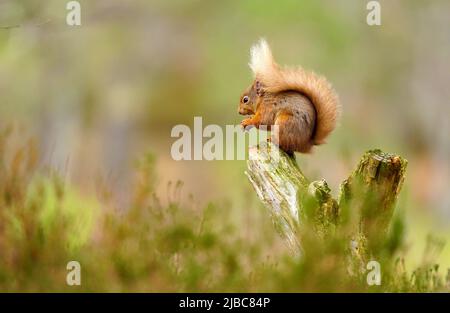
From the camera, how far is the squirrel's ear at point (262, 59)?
4.36 m

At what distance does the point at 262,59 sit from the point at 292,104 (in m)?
0.30

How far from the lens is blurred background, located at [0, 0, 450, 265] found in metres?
→ 15.9

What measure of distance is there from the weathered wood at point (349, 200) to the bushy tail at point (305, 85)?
675mm

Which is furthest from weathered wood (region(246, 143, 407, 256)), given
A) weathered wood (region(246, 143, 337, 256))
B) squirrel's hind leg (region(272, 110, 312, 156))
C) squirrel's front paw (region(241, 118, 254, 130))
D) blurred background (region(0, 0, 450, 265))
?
blurred background (region(0, 0, 450, 265))

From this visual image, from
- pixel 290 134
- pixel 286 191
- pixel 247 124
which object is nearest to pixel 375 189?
pixel 286 191

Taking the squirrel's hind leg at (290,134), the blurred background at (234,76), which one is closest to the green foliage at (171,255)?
the squirrel's hind leg at (290,134)

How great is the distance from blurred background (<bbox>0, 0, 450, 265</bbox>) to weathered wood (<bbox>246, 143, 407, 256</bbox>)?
33.7 feet

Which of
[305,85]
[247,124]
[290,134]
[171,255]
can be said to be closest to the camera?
[171,255]

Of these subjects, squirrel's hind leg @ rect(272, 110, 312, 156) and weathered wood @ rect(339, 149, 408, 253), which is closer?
weathered wood @ rect(339, 149, 408, 253)

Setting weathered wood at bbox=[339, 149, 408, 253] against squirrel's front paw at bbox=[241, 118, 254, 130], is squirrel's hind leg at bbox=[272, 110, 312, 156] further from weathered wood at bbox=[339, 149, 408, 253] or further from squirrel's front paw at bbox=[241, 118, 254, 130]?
weathered wood at bbox=[339, 149, 408, 253]

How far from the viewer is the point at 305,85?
432 centimetres

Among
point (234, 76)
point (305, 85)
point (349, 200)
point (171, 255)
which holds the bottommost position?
point (171, 255)

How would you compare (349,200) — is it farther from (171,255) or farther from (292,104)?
(292,104)

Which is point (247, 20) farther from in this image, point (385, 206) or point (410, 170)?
point (385, 206)
